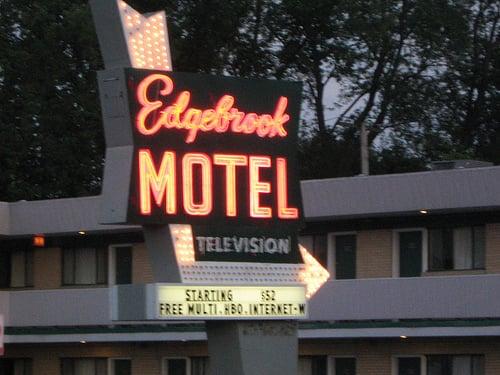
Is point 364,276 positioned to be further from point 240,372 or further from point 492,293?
point 240,372

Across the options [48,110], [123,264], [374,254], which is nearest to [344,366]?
[374,254]

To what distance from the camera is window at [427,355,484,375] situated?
112 feet

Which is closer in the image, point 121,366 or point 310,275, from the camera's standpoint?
point 310,275

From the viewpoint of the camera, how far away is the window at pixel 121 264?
1612 inches

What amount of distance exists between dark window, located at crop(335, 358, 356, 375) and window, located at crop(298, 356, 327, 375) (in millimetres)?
379

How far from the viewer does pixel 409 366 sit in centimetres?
3538

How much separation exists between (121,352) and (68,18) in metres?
18.5

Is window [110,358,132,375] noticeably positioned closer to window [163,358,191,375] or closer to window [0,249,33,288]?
window [163,358,191,375]

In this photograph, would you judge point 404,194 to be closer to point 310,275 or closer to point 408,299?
point 408,299

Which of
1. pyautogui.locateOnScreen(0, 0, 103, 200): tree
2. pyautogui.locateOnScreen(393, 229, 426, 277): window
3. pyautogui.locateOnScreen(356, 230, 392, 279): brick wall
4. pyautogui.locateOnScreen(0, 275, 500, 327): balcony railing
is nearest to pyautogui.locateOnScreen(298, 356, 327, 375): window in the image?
pyautogui.locateOnScreen(0, 275, 500, 327): balcony railing

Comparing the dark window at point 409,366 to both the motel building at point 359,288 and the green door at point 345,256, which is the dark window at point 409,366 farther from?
the green door at point 345,256

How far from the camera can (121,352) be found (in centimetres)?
4062

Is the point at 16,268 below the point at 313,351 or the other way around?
the other way around

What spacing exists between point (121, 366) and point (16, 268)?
496 centimetres
